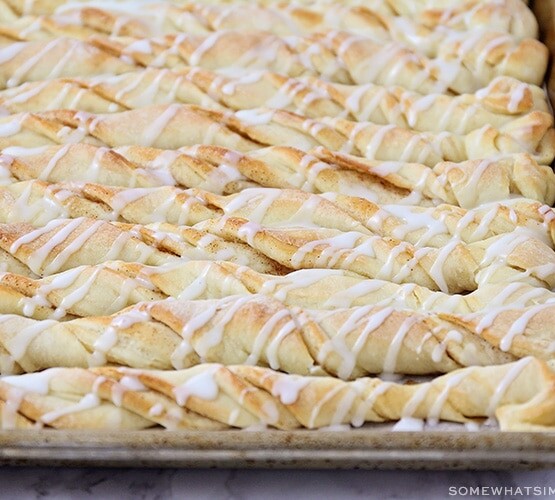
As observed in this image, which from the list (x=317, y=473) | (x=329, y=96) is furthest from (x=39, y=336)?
(x=329, y=96)

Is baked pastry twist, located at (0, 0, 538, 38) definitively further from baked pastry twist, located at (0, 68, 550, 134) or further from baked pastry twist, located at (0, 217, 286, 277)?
baked pastry twist, located at (0, 217, 286, 277)

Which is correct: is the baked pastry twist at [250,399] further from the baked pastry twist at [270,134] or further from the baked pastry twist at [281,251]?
the baked pastry twist at [270,134]

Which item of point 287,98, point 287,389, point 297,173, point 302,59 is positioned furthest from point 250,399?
point 302,59

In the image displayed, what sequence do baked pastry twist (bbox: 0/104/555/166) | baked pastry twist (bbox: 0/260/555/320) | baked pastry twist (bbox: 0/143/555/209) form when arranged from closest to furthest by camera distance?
baked pastry twist (bbox: 0/260/555/320)
baked pastry twist (bbox: 0/143/555/209)
baked pastry twist (bbox: 0/104/555/166)

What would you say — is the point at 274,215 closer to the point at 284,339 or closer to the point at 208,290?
the point at 208,290

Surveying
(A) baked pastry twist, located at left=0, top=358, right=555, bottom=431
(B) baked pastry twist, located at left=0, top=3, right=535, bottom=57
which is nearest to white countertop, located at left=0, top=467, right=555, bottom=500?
(A) baked pastry twist, located at left=0, top=358, right=555, bottom=431

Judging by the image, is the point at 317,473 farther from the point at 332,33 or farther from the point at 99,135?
the point at 332,33
